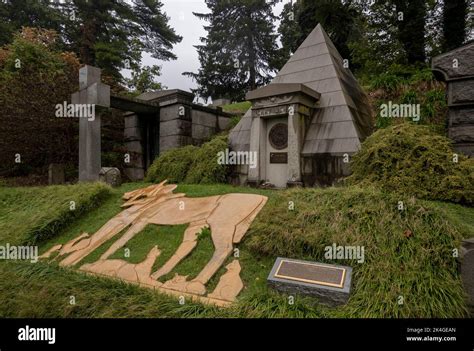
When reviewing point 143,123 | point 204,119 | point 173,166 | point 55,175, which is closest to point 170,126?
point 204,119

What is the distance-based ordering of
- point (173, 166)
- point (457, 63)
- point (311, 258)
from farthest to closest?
point (173, 166), point (457, 63), point (311, 258)

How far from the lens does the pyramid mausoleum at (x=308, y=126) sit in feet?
24.3

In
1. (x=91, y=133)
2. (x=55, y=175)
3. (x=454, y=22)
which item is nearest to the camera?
(x=91, y=133)

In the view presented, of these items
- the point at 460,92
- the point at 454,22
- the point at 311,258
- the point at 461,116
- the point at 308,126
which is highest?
the point at 454,22

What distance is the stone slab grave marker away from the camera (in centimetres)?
337

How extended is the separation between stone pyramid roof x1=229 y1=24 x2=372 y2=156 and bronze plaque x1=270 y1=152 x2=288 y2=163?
0.54 m

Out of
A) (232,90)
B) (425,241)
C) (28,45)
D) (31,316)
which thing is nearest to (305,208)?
(425,241)

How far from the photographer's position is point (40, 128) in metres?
12.2

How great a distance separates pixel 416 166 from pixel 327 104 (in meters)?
3.21

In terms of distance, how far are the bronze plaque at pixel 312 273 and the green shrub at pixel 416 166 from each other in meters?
2.60

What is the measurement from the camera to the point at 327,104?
8.12m

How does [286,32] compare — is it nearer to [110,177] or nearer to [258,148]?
[258,148]

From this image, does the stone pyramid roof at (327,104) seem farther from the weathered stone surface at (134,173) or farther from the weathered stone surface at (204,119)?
the weathered stone surface at (134,173)

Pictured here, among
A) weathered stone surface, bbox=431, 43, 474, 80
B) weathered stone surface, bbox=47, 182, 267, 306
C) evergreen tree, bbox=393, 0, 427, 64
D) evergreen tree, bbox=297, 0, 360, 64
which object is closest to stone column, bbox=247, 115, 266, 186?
weathered stone surface, bbox=47, 182, 267, 306
